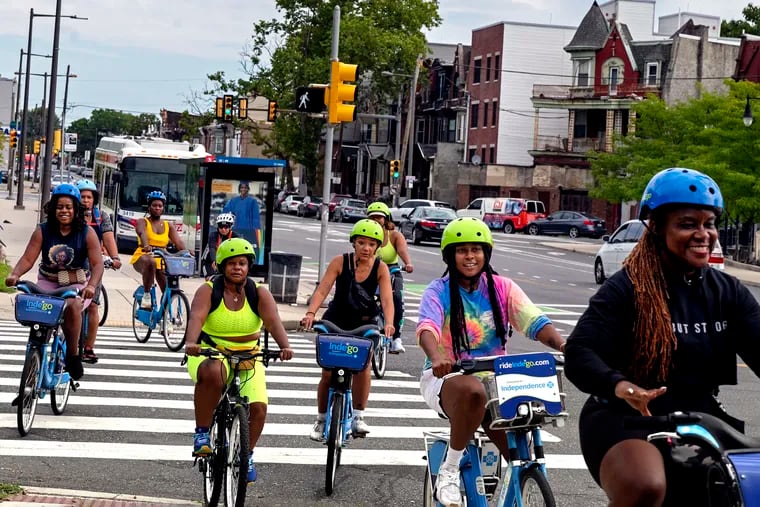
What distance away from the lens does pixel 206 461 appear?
7.48 m

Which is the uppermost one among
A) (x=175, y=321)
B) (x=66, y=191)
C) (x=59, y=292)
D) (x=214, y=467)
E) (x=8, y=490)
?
(x=66, y=191)

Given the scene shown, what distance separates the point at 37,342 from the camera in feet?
32.3

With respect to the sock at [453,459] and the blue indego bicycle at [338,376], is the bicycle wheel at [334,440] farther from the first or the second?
the sock at [453,459]

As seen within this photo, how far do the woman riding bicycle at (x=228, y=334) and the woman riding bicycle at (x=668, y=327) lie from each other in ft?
10.8

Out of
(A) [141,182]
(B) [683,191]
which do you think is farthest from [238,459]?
(A) [141,182]

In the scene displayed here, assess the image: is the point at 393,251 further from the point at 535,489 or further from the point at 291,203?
the point at 291,203

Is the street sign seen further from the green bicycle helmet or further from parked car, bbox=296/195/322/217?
parked car, bbox=296/195/322/217

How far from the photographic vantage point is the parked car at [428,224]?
48.1 m

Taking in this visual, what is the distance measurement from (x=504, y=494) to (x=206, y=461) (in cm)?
239

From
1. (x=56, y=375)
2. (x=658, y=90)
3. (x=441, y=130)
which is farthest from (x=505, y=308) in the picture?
(x=441, y=130)

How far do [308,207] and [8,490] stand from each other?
69817 mm

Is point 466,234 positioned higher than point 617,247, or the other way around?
point 617,247

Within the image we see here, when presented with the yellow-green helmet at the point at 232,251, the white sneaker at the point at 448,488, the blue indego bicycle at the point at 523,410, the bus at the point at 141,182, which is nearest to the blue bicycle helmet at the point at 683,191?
the blue indego bicycle at the point at 523,410

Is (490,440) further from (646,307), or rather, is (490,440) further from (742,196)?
(742,196)
